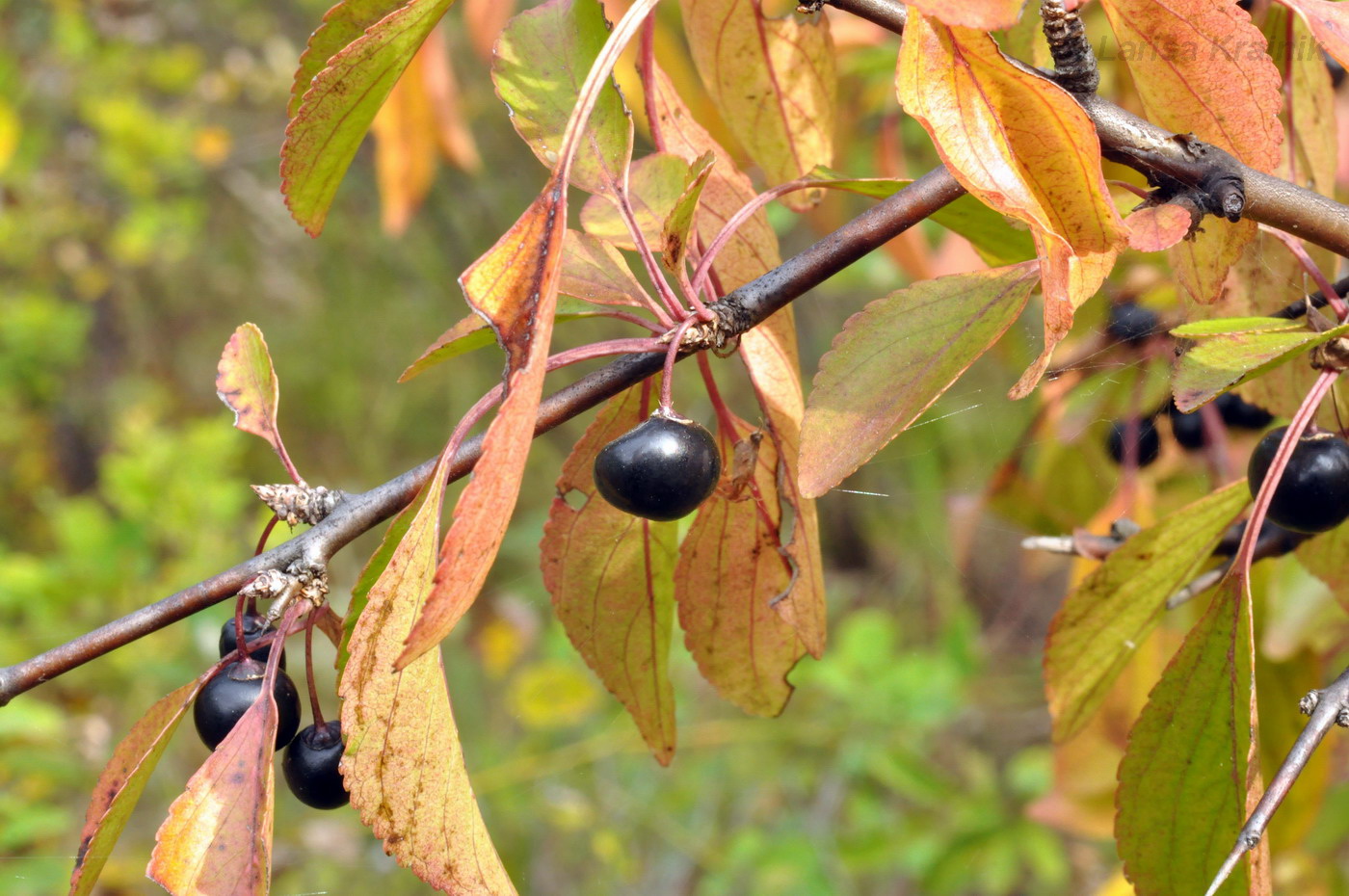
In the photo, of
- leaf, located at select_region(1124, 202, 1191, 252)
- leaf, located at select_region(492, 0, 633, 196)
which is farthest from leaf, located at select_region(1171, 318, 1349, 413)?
leaf, located at select_region(492, 0, 633, 196)

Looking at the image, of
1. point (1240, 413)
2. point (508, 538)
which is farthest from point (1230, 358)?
point (508, 538)

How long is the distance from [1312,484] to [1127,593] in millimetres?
123

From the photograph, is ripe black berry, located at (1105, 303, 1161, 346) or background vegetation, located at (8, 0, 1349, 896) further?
background vegetation, located at (8, 0, 1349, 896)

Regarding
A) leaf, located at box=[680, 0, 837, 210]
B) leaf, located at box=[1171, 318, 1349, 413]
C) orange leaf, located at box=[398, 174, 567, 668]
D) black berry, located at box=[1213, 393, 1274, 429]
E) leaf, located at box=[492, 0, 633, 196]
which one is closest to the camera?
orange leaf, located at box=[398, 174, 567, 668]

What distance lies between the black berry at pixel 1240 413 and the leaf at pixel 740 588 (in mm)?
486

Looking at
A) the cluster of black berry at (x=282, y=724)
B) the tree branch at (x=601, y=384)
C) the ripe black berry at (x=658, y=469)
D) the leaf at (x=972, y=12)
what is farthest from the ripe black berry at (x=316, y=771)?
the leaf at (x=972, y=12)

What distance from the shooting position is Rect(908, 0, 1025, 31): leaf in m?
0.32

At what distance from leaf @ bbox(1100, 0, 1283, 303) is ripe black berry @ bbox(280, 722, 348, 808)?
1.61 ft

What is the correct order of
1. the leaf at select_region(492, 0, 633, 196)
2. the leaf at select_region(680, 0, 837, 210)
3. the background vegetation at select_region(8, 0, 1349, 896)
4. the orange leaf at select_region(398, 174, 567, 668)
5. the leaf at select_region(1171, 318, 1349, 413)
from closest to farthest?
the orange leaf at select_region(398, 174, 567, 668), the leaf at select_region(1171, 318, 1349, 413), the leaf at select_region(492, 0, 633, 196), the leaf at select_region(680, 0, 837, 210), the background vegetation at select_region(8, 0, 1349, 896)

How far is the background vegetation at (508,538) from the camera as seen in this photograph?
52.5 inches

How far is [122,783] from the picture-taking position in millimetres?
474

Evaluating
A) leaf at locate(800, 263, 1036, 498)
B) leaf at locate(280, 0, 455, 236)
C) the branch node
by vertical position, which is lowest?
leaf at locate(800, 263, 1036, 498)

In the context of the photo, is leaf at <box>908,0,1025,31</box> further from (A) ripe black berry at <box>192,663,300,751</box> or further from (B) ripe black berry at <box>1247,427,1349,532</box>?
(A) ripe black berry at <box>192,663,300,751</box>

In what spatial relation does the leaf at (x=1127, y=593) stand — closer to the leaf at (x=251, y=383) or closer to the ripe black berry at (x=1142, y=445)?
the ripe black berry at (x=1142, y=445)
